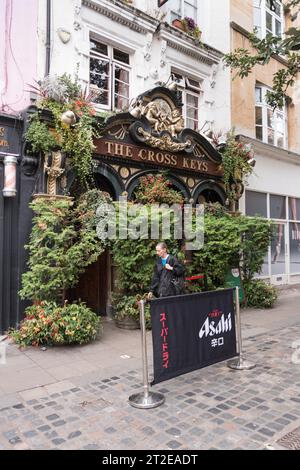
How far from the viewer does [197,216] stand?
9.82 meters

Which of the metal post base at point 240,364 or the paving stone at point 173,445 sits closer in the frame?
the paving stone at point 173,445

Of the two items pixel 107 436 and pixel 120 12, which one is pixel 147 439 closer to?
pixel 107 436

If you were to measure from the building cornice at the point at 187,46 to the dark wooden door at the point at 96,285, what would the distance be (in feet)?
21.3

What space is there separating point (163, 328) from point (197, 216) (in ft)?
18.9

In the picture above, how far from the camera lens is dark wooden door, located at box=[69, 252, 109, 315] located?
916 centimetres

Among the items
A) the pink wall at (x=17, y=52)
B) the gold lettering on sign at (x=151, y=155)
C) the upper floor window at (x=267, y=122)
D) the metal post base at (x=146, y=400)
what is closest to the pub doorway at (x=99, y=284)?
the gold lettering on sign at (x=151, y=155)

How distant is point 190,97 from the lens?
39.0ft

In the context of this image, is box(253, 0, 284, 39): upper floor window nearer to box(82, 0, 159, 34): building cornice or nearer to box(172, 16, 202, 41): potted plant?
box(172, 16, 202, 41): potted plant

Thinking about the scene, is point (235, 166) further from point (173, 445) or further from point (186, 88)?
point (173, 445)

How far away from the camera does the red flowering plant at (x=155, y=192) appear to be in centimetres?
898

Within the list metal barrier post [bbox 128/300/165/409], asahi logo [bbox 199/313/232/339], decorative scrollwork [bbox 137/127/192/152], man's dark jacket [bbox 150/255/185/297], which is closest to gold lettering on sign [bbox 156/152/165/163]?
decorative scrollwork [bbox 137/127/192/152]

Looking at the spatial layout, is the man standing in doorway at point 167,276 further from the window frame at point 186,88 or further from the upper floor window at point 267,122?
the upper floor window at point 267,122

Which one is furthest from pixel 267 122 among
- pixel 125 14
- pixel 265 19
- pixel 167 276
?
pixel 167 276

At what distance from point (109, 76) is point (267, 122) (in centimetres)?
741
